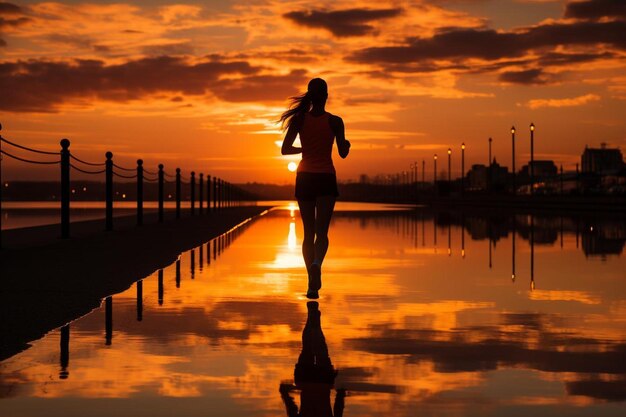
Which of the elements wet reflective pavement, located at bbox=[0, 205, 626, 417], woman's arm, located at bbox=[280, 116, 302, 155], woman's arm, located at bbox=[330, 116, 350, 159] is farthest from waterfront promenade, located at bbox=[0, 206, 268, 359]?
woman's arm, located at bbox=[330, 116, 350, 159]

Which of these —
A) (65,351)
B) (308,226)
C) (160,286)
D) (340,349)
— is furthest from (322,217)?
(65,351)

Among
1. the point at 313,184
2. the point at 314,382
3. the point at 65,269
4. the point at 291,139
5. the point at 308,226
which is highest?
the point at 291,139

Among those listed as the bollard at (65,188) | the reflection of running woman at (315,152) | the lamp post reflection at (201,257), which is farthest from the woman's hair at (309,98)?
the bollard at (65,188)

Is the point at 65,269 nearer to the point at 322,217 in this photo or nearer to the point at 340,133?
the point at 322,217

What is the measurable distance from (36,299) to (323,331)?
11.3ft

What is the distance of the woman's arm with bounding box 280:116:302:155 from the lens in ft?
36.2

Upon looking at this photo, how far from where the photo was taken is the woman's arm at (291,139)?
36.2 ft

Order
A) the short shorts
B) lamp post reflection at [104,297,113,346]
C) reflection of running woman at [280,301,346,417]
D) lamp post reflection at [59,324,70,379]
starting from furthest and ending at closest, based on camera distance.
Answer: the short shorts
lamp post reflection at [104,297,113,346]
lamp post reflection at [59,324,70,379]
reflection of running woman at [280,301,346,417]

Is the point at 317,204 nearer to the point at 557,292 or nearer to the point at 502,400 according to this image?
the point at 557,292

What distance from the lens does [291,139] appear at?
11.1m

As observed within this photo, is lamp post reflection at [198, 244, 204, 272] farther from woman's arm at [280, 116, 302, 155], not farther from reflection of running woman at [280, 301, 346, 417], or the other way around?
reflection of running woman at [280, 301, 346, 417]

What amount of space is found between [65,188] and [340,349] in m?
14.4

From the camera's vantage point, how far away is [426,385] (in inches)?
236

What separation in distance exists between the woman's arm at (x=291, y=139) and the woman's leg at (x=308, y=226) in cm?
57
